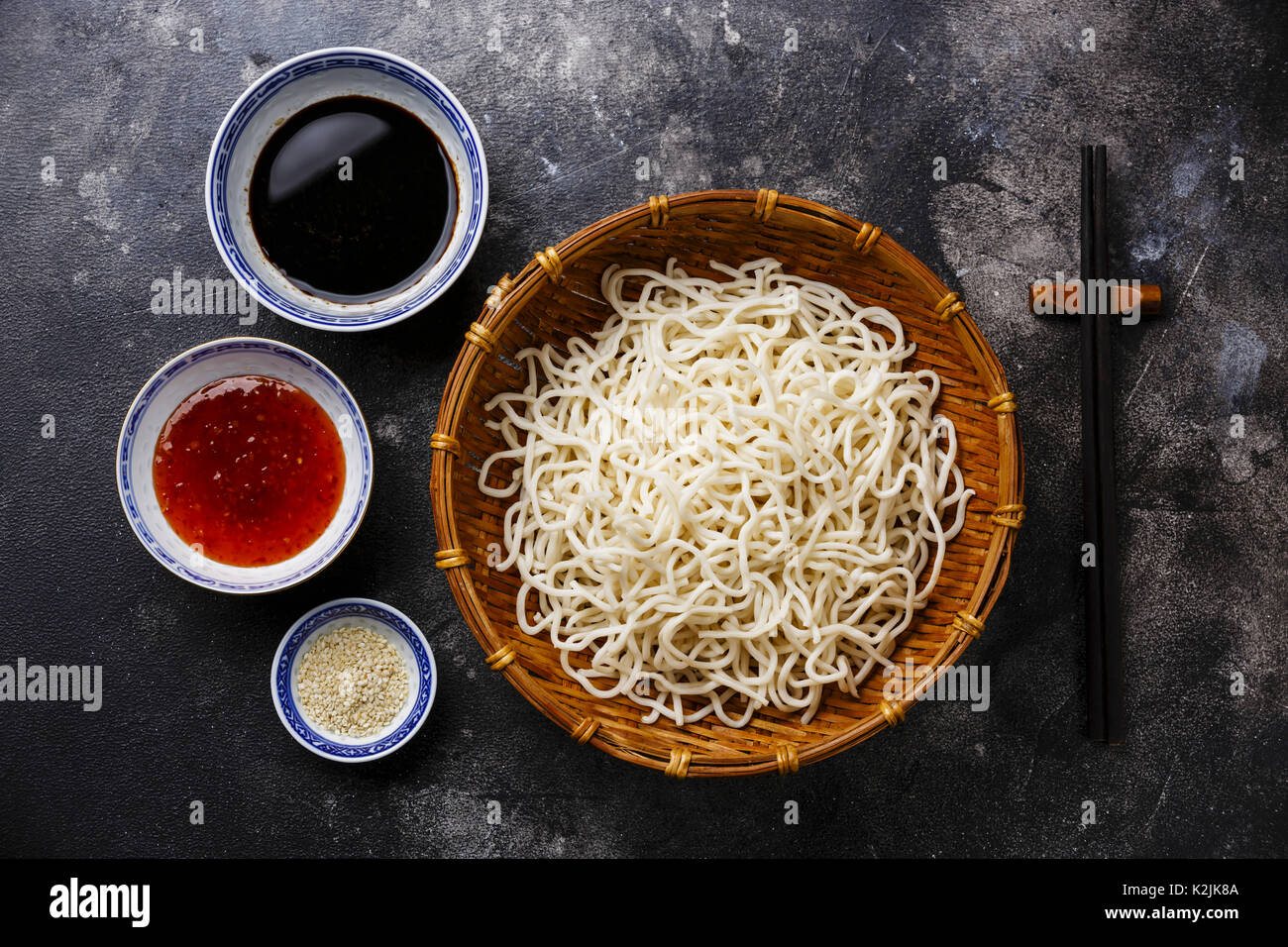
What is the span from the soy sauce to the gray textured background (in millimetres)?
234

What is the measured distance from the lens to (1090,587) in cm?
274

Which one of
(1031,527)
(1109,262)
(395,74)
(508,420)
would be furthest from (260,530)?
(1109,262)

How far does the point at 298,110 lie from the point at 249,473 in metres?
1.06

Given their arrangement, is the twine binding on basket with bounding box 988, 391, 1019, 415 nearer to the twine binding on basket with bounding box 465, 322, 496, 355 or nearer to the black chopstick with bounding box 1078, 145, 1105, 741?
the black chopstick with bounding box 1078, 145, 1105, 741

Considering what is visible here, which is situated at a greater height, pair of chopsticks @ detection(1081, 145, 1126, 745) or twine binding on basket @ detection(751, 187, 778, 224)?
twine binding on basket @ detection(751, 187, 778, 224)

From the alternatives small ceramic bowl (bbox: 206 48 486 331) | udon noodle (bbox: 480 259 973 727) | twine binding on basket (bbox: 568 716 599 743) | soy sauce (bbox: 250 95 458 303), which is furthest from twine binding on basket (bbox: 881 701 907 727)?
soy sauce (bbox: 250 95 458 303)

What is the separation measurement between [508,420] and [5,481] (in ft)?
5.34

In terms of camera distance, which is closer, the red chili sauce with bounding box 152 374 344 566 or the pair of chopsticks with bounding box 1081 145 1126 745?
the red chili sauce with bounding box 152 374 344 566

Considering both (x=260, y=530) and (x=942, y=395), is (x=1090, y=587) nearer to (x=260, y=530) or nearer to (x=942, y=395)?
(x=942, y=395)

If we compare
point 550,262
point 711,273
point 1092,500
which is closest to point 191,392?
point 550,262

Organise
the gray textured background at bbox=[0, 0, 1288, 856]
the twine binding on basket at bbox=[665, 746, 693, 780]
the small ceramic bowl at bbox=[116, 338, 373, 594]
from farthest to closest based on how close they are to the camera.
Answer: the gray textured background at bbox=[0, 0, 1288, 856] < the small ceramic bowl at bbox=[116, 338, 373, 594] < the twine binding on basket at bbox=[665, 746, 693, 780]

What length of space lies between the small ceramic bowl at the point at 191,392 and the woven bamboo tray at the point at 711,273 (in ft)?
1.03

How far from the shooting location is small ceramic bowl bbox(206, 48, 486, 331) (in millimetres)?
2543

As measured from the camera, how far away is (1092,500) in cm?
271
